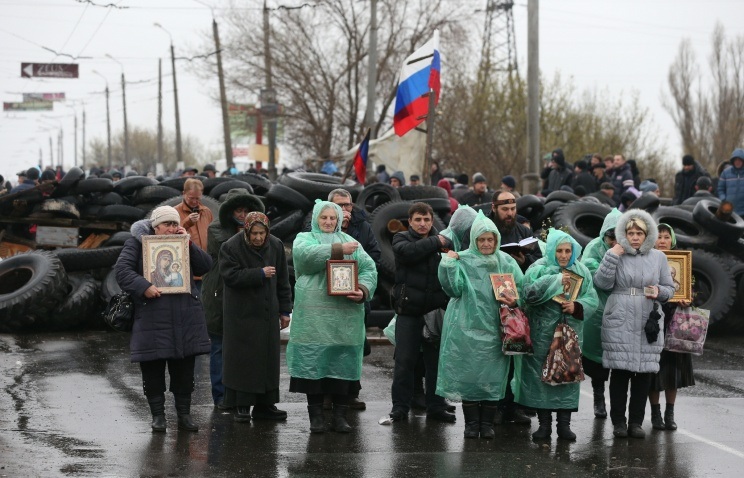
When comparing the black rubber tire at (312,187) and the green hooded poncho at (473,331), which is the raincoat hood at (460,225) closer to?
the green hooded poncho at (473,331)

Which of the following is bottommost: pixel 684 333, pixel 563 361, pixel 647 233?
pixel 563 361

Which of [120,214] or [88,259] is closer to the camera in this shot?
[88,259]

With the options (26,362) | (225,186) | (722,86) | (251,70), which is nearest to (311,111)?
(251,70)

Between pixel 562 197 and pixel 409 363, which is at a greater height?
pixel 562 197

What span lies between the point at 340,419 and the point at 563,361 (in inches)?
69.3

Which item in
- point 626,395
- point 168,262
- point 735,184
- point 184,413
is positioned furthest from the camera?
point 735,184

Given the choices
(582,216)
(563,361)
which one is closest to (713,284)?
(582,216)

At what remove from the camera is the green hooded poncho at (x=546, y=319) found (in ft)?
30.5

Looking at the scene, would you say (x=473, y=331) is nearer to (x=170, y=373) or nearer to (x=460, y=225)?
(x=460, y=225)

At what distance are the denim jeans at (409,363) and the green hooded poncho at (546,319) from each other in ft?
2.68

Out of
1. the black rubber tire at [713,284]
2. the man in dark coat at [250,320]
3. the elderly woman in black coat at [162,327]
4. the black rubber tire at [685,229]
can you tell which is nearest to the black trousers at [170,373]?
the elderly woman in black coat at [162,327]

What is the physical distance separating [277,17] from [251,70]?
268 cm

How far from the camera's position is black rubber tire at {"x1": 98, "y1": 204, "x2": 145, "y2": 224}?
18.3m

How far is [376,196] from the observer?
704 inches
